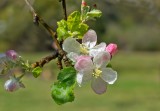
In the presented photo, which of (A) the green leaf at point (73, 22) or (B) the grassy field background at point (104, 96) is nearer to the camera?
(A) the green leaf at point (73, 22)

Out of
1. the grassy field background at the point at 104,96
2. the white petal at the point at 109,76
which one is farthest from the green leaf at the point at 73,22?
the grassy field background at the point at 104,96

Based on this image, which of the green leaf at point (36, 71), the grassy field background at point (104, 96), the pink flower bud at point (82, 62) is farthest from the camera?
the grassy field background at point (104, 96)

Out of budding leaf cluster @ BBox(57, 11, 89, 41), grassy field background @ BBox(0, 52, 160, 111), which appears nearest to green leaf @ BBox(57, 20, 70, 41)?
budding leaf cluster @ BBox(57, 11, 89, 41)

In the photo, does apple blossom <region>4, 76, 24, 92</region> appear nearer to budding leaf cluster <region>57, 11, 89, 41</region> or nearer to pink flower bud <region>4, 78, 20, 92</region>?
pink flower bud <region>4, 78, 20, 92</region>

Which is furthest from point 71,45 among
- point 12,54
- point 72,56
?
point 12,54

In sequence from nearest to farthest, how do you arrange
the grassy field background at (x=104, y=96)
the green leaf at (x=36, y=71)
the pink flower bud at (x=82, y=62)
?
1. the pink flower bud at (x=82, y=62)
2. the green leaf at (x=36, y=71)
3. the grassy field background at (x=104, y=96)

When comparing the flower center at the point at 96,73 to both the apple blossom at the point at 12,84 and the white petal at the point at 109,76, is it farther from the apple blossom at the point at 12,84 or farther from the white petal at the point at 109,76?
the apple blossom at the point at 12,84

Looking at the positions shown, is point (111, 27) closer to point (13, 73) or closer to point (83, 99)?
point (83, 99)
